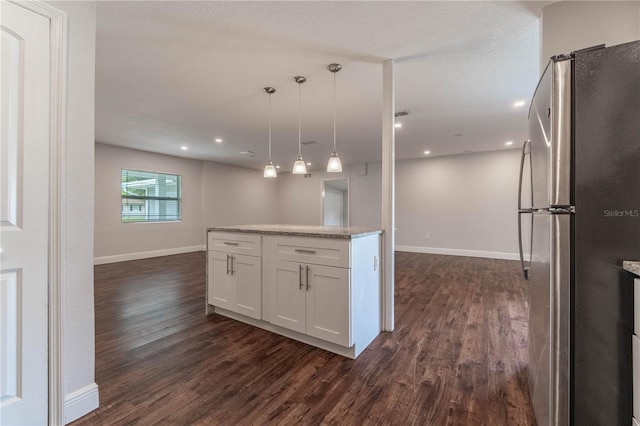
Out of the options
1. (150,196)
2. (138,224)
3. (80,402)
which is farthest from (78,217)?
(150,196)

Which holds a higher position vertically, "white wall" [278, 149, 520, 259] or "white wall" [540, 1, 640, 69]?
"white wall" [540, 1, 640, 69]

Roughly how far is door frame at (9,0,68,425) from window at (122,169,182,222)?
5.38 metres

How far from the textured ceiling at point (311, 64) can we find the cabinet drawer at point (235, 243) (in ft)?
5.31

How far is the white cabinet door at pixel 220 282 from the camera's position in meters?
2.75

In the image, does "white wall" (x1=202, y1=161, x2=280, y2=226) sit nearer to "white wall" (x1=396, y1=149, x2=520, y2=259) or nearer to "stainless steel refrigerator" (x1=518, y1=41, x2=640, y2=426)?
"white wall" (x1=396, y1=149, x2=520, y2=259)

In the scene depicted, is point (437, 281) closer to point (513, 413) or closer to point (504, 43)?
point (513, 413)

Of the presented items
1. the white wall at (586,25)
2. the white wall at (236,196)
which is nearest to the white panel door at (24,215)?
the white wall at (586,25)

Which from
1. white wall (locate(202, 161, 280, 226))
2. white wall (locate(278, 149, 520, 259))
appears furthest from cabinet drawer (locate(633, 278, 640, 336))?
white wall (locate(202, 161, 280, 226))

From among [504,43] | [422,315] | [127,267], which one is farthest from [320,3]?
[127,267]

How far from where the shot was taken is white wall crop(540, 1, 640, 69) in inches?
60.6

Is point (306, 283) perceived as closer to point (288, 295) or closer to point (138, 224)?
Answer: point (288, 295)

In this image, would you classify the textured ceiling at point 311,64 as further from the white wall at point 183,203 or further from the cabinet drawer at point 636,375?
the cabinet drawer at point 636,375

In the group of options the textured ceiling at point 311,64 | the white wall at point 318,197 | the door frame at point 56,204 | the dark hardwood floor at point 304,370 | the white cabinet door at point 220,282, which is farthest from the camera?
the white wall at point 318,197

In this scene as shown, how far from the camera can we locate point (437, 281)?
430 cm
